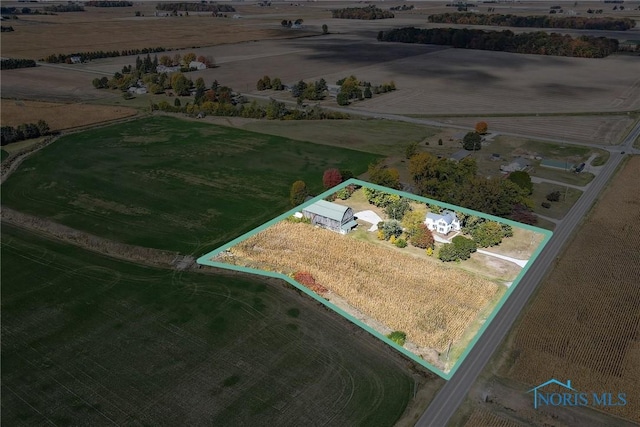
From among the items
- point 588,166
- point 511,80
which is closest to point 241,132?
point 588,166

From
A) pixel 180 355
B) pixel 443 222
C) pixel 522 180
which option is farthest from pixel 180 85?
pixel 180 355

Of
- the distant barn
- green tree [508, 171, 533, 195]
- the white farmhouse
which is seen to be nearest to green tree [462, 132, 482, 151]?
green tree [508, 171, 533, 195]

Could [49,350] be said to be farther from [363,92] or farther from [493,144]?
[363,92]

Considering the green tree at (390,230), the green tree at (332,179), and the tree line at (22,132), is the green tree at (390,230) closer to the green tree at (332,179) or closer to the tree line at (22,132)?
the green tree at (332,179)

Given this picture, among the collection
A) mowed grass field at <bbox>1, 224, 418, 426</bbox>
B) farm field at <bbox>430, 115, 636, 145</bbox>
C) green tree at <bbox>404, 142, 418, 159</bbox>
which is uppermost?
green tree at <bbox>404, 142, 418, 159</bbox>

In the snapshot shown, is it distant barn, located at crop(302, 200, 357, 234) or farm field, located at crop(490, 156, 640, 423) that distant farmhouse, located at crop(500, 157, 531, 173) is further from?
distant barn, located at crop(302, 200, 357, 234)

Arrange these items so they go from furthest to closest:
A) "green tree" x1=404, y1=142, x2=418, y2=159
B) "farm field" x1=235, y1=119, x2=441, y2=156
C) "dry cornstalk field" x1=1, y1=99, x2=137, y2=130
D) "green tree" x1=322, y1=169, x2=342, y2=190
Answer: "dry cornstalk field" x1=1, y1=99, x2=137, y2=130 → "farm field" x1=235, y1=119, x2=441, y2=156 → "green tree" x1=404, y1=142, x2=418, y2=159 → "green tree" x1=322, y1=169, x2=342, y2=190
